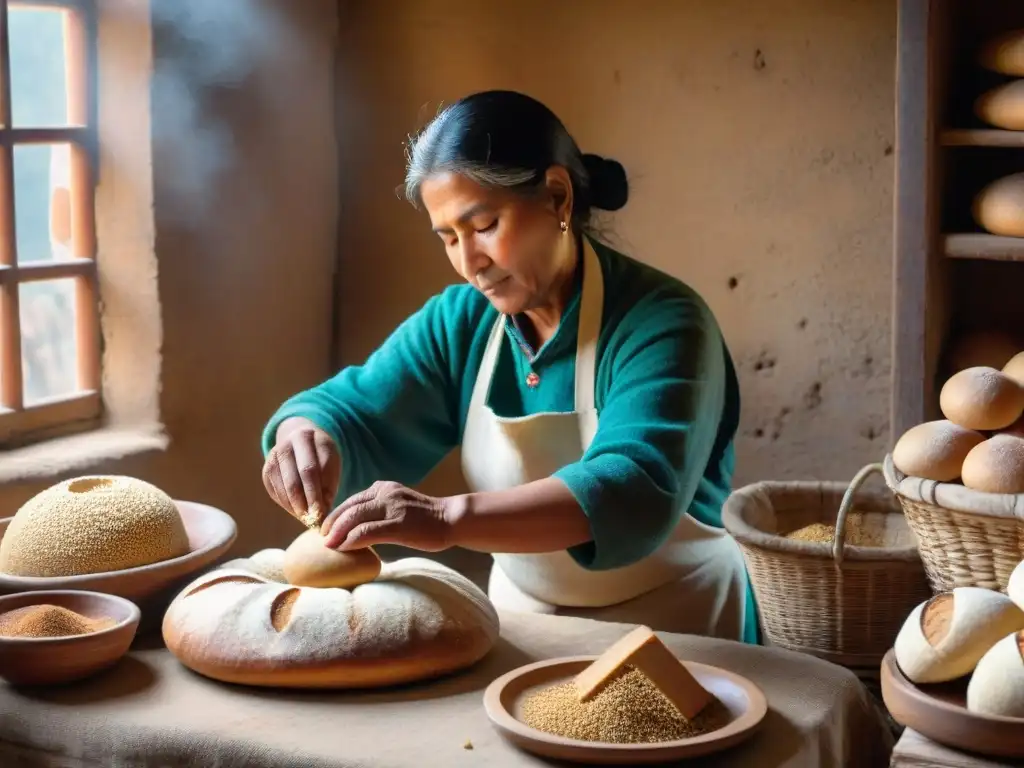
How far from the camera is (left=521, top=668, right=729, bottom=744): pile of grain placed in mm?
1442

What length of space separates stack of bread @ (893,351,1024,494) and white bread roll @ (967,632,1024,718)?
64cm

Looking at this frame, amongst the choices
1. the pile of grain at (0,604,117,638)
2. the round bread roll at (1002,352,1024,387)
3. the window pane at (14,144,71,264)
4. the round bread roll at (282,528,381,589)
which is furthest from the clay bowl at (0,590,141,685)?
the round bread roll at (1002,352,1024,387)

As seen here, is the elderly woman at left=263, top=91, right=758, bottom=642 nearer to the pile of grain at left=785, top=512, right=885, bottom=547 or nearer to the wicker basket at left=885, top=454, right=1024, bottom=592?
the pile of grain at left=785, top=512, right=885, bottom=547

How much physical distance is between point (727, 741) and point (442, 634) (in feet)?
1.29

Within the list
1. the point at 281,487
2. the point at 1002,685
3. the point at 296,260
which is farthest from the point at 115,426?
the point at 1002,685

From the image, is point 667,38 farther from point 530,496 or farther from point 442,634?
point 442,634

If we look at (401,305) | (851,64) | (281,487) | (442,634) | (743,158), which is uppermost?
(851,64)

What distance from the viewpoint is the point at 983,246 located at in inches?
97.0

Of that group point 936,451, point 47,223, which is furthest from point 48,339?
point 936,451

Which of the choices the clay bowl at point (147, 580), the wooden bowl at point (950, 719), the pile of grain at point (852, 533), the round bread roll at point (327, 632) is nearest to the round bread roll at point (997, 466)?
the pile of grain at point (852, 533)

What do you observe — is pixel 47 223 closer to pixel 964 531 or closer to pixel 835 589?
pixel 835 589

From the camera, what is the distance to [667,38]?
3148 millimetres

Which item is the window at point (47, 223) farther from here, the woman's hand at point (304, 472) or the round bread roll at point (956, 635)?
the round bread roll at point (956, 635)

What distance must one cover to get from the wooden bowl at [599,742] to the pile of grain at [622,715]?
0.02m
